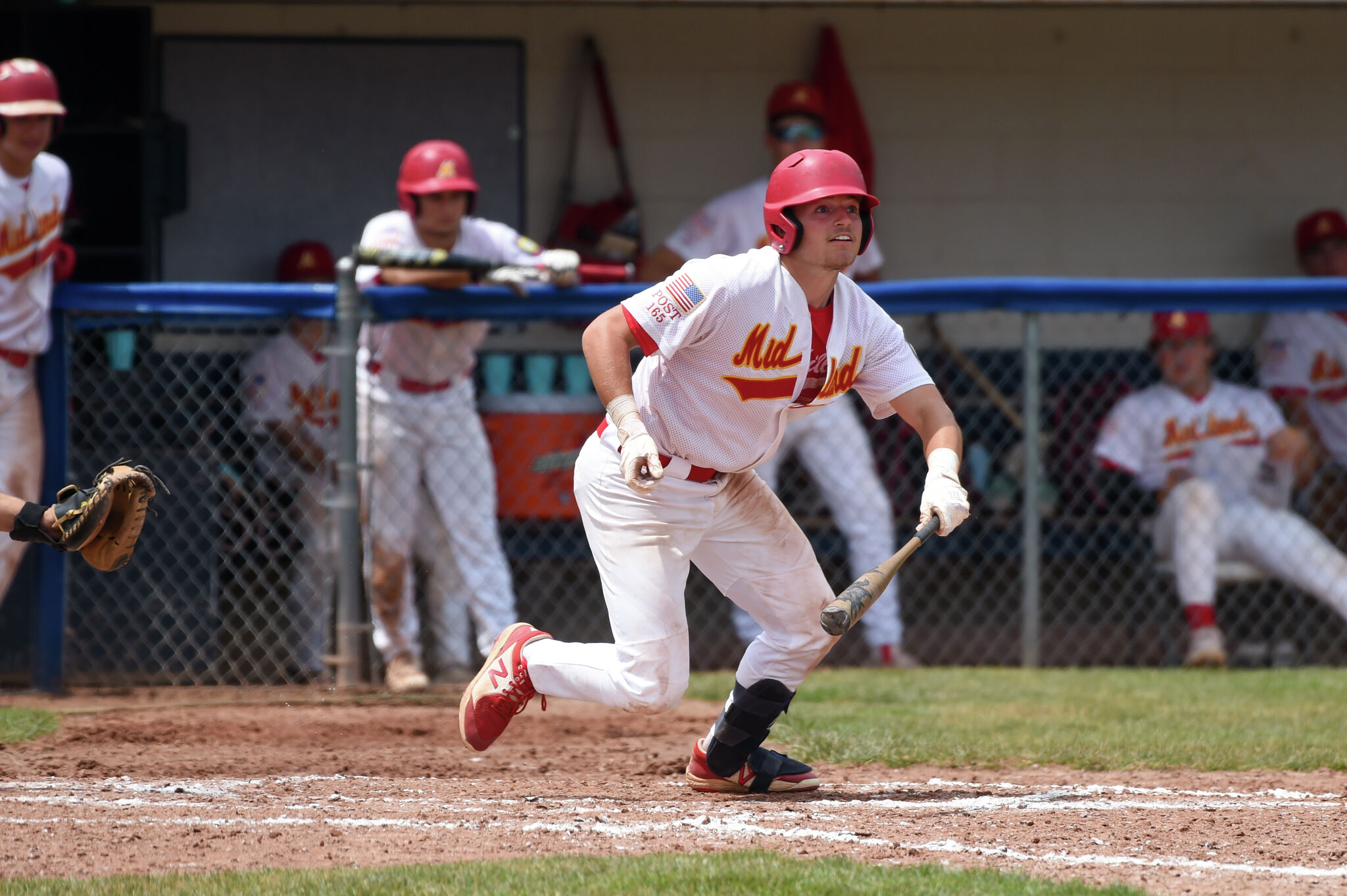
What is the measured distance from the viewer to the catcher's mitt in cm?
448

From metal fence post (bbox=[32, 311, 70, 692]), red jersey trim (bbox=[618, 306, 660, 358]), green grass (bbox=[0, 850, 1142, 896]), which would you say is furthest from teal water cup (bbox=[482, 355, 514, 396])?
green grass (bbox=[0, 850, 1142, 896])

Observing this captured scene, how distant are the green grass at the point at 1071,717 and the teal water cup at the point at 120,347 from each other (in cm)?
255

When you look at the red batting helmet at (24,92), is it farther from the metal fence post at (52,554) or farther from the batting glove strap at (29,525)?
the batting glove strap at (29,525)

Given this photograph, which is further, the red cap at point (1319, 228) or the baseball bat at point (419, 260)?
the red cap at point (1319, 228)

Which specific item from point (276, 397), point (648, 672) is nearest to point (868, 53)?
point (276, 397)

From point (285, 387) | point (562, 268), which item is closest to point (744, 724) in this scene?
point (562, 268)

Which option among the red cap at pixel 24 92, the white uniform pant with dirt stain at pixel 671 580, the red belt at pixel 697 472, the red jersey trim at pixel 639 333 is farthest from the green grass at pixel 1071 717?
the red cap at pixel 24 92

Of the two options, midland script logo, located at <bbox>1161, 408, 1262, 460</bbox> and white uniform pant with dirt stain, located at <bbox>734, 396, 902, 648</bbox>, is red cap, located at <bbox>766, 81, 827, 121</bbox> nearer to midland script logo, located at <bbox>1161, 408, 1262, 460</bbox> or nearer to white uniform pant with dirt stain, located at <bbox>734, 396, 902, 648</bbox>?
white uniform pant with dirt stain, located at <bbox>734, 396, 902, 648</bbox>

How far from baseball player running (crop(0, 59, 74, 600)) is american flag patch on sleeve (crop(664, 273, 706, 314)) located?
2.88 m

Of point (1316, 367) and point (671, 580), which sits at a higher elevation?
point (1316, 367)

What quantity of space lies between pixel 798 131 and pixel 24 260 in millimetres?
3121

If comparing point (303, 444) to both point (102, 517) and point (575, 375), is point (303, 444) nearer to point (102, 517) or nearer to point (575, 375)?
point (575, 375)

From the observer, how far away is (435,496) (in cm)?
618

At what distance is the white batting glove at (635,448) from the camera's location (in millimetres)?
3686
